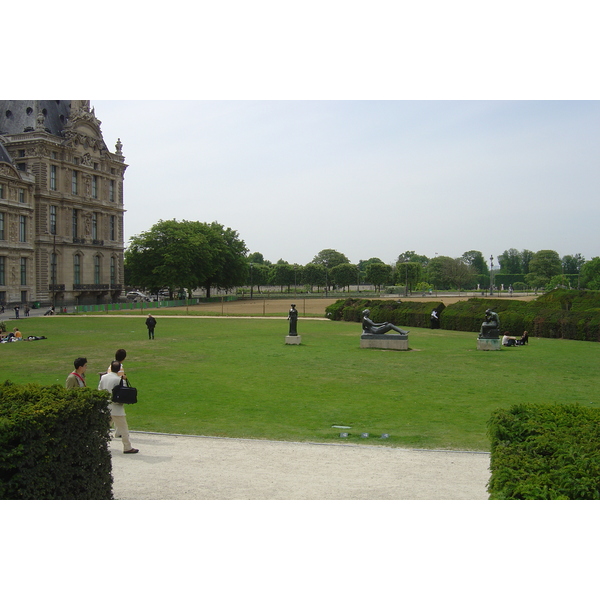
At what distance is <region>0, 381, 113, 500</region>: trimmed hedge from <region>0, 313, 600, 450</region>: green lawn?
169 inches

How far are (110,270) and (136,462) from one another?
76.5 meters

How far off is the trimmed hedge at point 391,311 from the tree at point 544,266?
304 feet

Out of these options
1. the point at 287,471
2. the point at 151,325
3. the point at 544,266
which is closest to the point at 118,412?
the point at 287,471

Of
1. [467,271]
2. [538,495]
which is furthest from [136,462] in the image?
[467,271]

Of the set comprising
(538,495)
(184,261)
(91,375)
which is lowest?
(91,375)

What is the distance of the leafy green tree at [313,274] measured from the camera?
138 meters

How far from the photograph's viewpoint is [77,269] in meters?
75.8

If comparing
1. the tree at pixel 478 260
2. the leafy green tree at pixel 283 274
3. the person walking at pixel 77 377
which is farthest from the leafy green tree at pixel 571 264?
the person walking at pixel 77 377

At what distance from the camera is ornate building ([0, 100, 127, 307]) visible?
64.9m

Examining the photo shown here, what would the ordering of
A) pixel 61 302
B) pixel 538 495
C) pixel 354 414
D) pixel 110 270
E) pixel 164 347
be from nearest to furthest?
pixel 538 495 → pixel 354 414 → pixel 164 347 → pixel 61 302 → pixel 110 270

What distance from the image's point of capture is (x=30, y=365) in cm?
2044

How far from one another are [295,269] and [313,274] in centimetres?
597

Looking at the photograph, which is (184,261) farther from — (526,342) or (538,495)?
(538,495)

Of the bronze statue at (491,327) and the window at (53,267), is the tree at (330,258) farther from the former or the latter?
the bronze statue at (491,327)
